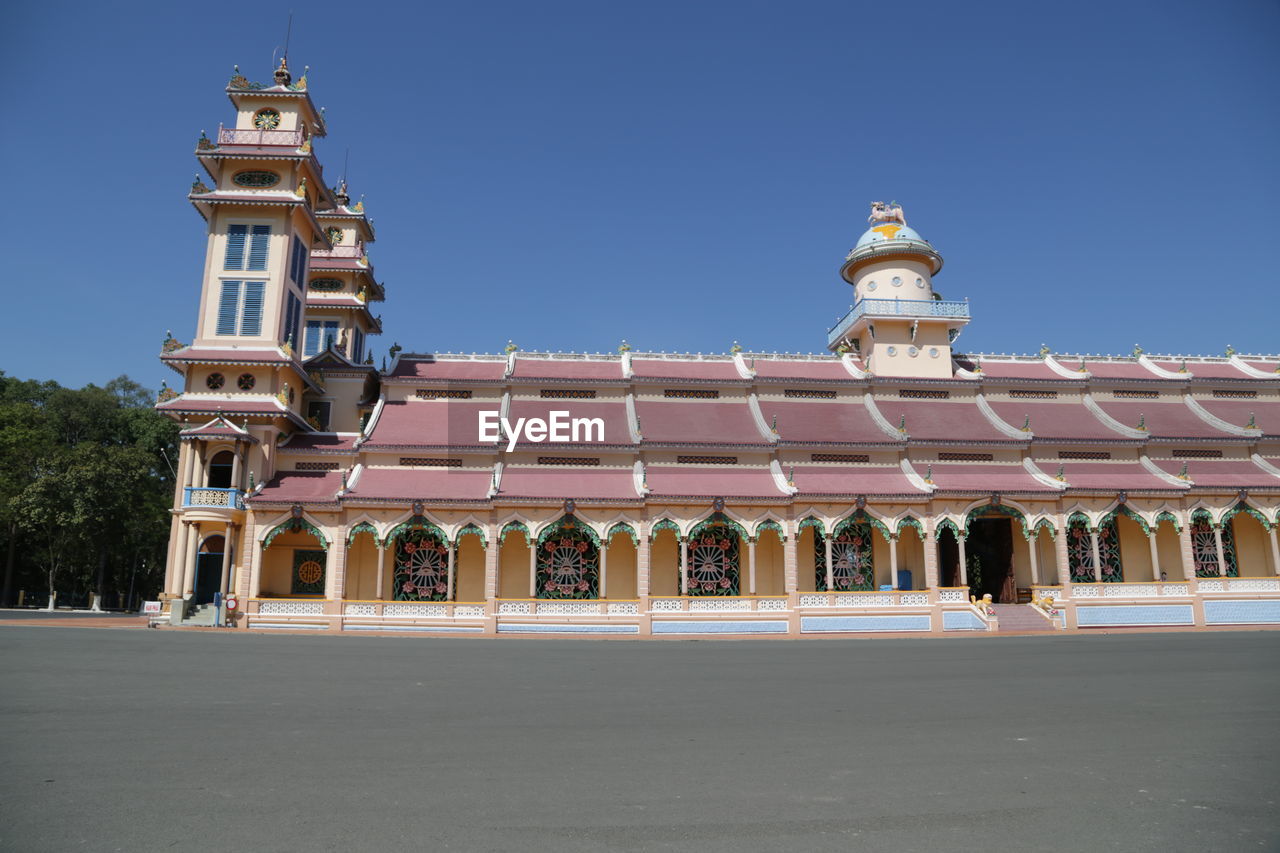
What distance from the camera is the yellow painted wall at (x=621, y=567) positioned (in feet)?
105

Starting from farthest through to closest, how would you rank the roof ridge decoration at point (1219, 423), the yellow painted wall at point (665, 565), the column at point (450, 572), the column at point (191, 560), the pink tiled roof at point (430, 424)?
the roof ridge decoration at point (1219, 423) < the yellow painted wall at point (665, 565) < the pink tiled roof at point (430, 424) < the column at point (450, 572) < the column at point (191, 560)

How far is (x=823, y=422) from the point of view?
3416 cm

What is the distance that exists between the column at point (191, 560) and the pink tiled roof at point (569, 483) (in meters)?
11.1

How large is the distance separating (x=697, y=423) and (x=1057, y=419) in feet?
53.5

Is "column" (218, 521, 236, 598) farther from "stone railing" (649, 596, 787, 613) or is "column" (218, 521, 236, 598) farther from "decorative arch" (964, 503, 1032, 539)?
"decorative arch" (964, 503, 1032, 539)

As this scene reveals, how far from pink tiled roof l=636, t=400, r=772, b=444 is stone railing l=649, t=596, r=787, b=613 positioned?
6.26m

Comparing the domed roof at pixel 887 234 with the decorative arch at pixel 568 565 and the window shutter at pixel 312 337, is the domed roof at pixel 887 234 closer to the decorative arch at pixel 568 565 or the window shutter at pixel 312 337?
the decorative arch at pixel 568 565

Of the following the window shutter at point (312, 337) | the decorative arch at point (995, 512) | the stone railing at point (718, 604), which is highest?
the window shutter at point (312, 337)

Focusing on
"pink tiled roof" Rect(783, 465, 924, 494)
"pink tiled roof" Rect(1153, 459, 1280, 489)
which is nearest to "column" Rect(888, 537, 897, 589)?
"pink tiled roof" Rect(783, 465, 924, 494)

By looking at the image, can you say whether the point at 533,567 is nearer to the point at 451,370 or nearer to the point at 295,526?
the point at 295,526

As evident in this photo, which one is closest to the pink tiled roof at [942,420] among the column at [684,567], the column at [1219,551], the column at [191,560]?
the column at [1219,551]

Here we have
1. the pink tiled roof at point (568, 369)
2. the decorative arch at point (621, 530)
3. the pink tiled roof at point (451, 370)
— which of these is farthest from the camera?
the pink tiled roof at point (568, 369)

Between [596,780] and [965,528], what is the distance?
27595 mm

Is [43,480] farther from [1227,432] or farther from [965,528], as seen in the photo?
[1227,432]
